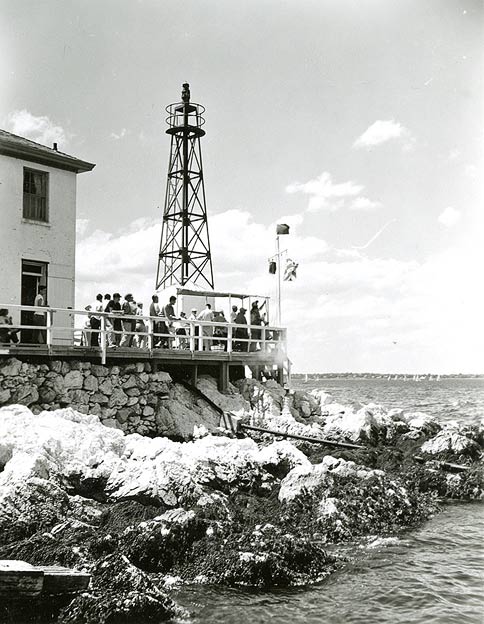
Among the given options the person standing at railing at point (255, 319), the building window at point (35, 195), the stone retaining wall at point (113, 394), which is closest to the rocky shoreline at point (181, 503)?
the stone retaining wall at point (113, 394)

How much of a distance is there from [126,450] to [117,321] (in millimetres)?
7183

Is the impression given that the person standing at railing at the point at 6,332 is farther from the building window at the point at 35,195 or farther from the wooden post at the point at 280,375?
the wooden post at the point at 280,375

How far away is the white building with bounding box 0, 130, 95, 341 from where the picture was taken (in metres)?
19.3

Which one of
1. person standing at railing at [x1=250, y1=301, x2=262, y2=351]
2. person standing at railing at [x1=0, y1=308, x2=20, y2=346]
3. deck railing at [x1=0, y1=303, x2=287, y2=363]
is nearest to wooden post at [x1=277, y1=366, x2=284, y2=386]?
deck railing at [x1=0, y1=303, x2=287, y2=363]

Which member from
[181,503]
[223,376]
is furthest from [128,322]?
[181,503]

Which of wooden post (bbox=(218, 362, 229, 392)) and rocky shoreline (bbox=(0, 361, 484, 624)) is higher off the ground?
wooden post (bbox=(218, 362, 229, 392))

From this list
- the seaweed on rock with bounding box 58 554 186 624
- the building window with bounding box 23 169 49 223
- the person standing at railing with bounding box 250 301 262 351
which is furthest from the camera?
the person standing at railing with bounding box 250 301 262 351

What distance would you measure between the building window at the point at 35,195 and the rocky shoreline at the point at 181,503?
6.32 meters

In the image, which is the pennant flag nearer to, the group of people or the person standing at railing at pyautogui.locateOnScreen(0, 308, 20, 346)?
the group of people

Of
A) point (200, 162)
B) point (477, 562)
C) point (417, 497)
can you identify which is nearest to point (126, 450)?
point (417, 497)

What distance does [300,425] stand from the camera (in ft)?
61.1

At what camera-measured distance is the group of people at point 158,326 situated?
59.7 feet

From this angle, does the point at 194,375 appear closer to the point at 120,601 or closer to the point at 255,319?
the point at 255,319

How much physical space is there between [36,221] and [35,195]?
0.87 meters
